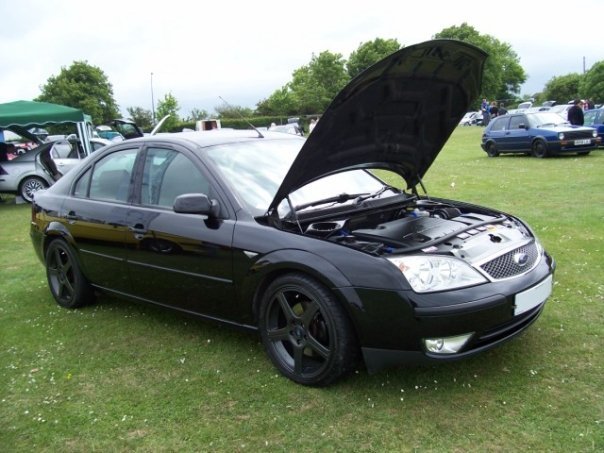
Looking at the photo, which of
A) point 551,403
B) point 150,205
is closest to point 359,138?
point 150,205

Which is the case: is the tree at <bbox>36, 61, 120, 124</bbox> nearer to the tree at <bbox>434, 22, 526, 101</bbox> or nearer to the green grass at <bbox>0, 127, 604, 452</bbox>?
the tree at <bbox>434, 22, 526, 101</bbox>

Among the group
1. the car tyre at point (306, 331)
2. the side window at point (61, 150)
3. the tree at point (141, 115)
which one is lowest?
the car tyre at point (306, 331)

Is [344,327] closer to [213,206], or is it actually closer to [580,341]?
[213,206]

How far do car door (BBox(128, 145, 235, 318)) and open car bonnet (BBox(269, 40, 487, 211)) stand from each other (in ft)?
1.73

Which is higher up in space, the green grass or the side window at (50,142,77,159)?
the side window at (50,142,77,159)

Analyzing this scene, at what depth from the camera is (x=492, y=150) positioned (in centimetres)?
1744

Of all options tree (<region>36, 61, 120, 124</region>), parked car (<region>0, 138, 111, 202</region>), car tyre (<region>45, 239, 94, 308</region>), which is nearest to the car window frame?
car tyre (<region>45, 239, 94, 308</region>)

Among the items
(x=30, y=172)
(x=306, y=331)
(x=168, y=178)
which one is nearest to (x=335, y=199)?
(x=306, y=331)

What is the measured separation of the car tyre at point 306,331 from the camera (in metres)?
3.03

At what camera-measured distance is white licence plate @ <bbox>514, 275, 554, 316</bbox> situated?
3033mm

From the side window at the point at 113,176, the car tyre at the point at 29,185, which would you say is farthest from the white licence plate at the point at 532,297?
the car tyre at the point at 29,185

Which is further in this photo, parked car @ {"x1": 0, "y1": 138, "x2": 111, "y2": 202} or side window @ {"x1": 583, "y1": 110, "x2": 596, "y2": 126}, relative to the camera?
side window @ {"x1": 583, "y1": 110, "x2": 596, "y2": 126}

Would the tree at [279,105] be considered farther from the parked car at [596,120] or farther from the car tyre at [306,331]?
the car tyre at [306,331]

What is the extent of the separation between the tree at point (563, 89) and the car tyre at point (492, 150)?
2225 inches
